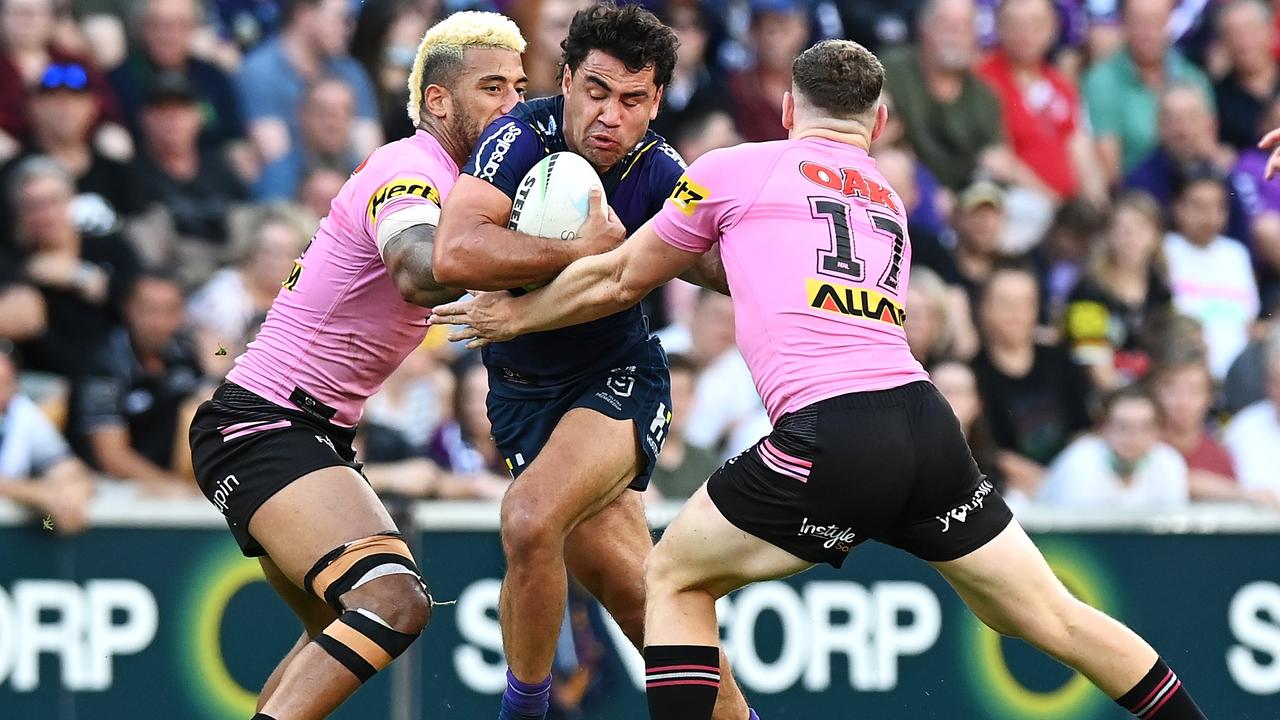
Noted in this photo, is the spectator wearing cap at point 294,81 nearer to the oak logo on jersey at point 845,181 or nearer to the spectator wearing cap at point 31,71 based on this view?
the spectator wearing cap at point 31,71

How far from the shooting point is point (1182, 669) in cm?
936

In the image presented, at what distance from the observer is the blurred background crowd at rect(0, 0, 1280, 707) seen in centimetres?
946

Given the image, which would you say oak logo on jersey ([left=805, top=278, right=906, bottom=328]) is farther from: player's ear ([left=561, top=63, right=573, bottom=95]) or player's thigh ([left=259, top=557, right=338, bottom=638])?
player's thigh ([left=259, top=557, right=338, bottom=638])

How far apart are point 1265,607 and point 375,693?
4.54m

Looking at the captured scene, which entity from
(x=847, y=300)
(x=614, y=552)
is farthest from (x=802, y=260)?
(x=614, y=552)

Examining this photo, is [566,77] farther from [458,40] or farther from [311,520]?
[311,520]

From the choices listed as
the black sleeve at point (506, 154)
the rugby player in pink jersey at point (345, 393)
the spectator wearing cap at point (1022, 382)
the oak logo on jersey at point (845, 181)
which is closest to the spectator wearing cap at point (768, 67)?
the spectator wearing cap at point (1022, 382)

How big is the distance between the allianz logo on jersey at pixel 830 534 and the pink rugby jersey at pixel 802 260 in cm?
39

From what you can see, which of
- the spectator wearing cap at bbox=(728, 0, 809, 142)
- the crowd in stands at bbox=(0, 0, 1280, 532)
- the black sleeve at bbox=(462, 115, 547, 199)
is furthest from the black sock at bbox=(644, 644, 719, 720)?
the spectator wearing cap at bbox=(728, 0, 809, 142)

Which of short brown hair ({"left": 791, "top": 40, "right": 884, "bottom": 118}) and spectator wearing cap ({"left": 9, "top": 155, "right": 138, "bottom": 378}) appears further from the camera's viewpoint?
spectator wearing cap ({"left": 9, "top": 155, "right": 138, "bottom": 378})

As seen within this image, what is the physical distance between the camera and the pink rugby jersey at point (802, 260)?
588 cm

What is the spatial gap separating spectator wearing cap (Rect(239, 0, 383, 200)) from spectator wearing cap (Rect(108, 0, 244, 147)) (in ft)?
0.44

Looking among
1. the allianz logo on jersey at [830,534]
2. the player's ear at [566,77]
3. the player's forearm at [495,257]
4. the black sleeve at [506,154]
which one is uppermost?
the player's ear at [566,77]

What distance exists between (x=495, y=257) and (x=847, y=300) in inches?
47.5
